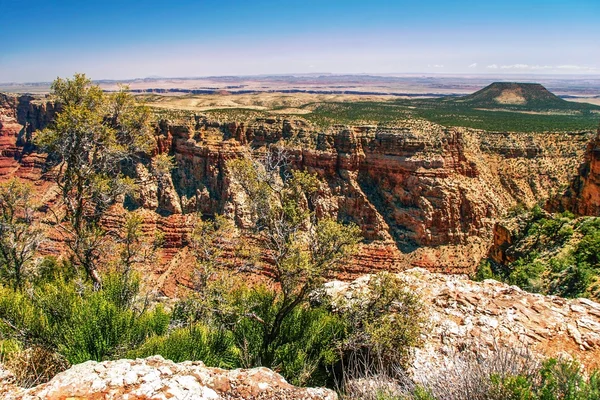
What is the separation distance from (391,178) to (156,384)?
41337mm

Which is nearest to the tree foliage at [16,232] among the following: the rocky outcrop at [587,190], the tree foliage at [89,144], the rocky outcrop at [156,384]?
the tree foliage at [89,144]

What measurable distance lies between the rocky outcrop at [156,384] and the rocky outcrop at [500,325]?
412cm

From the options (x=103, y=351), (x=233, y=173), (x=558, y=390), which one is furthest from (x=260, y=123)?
(x=558, y=390)

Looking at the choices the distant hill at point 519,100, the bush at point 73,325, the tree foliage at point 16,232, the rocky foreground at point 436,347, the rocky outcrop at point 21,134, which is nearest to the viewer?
the rocky foreground at point 436,347

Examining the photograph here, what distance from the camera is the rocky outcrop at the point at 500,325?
35.0ft

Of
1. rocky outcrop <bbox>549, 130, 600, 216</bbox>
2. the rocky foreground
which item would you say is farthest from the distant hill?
the rocky foreground

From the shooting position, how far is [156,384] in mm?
7637

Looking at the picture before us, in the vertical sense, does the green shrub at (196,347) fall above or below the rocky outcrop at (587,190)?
below

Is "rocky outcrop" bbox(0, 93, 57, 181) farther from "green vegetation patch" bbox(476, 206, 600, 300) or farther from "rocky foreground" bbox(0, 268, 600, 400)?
"green vegetation patch" bbox(476, 206, 600, 300)

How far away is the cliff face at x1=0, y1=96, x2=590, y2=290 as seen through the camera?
142ft

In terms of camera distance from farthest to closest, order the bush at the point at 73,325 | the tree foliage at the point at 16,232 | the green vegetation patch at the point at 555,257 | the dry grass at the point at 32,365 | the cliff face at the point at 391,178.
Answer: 1. the cliff face at the point at 391,178
2. the tree foliage at the point at 16,232
3. the green vegetation patch at the point at 555,257
4. the bush at the point at 73,325
5. the dry grass at the point at 32,365

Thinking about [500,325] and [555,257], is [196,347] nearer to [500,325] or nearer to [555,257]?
[500,325]

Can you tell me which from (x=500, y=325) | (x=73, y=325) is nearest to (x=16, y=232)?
(x=73, y=325)

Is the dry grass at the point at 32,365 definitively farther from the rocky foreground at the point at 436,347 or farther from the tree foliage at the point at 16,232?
the tree foliage at the point at 16,232
